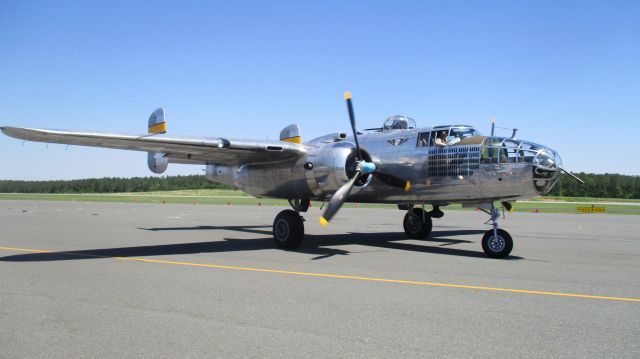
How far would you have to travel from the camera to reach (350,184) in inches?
525

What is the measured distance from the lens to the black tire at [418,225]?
18148 millimetres

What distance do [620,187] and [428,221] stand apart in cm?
7621

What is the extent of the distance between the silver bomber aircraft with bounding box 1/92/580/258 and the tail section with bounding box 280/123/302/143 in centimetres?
193

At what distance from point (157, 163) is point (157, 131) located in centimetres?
145

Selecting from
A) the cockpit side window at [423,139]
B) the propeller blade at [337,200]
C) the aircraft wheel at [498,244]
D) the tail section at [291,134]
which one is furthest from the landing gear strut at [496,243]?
the tail section at [291,134]

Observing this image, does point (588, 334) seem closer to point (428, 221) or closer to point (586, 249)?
point (586, 249)

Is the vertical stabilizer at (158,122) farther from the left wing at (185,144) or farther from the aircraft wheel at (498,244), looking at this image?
the aircraft wheel at (498,244)

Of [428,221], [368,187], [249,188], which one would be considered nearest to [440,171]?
[368,187]

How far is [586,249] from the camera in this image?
1483 cm

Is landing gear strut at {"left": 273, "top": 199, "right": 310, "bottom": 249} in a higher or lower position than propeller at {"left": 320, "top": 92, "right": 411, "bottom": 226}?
lower

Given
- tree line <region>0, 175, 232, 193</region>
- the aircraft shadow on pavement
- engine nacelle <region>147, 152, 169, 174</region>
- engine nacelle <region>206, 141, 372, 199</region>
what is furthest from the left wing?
tree line <region>0, 175, 232, 193</region>

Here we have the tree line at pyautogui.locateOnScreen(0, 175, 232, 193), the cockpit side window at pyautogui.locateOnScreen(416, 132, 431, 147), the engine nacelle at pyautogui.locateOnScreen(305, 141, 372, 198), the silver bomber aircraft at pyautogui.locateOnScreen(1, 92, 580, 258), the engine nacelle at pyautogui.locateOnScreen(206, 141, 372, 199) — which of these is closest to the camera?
the silver bomber aircraft at pyautogui.locateOnScreen(1, 92, 580, 258)

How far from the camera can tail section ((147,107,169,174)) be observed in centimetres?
1962

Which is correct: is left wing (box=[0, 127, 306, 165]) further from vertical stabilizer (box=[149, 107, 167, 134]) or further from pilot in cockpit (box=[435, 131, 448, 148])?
pilot in cockpit (box=[435, 131, 448, 148])
